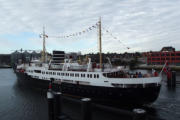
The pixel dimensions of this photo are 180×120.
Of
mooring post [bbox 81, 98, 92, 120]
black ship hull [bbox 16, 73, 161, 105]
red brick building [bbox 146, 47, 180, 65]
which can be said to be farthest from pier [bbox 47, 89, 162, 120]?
red brick building [bbox 146, 47, 180, 65]

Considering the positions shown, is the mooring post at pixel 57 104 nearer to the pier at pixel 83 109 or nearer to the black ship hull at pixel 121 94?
the pier at pixel 83 109

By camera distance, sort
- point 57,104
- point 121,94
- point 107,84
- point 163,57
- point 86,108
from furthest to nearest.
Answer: point 163,57 → point 107,84 → point 121,94 → point 57,104 → point 86,108

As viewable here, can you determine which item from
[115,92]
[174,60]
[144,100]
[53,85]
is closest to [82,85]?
[115,92]

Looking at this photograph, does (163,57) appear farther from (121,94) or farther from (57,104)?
(57,104)

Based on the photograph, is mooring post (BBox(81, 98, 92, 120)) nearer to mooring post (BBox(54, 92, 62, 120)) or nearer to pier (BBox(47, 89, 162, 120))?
pier (BBox(47, 89, 162, 120))

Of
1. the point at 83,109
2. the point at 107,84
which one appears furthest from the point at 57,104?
the point at 107,84

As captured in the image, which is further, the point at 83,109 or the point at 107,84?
the point at 107,84

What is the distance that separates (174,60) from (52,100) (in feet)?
332

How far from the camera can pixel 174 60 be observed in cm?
9200

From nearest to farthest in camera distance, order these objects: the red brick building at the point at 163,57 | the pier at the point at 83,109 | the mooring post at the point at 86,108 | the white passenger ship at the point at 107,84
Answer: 1. the pier at the point at 83,109
2. the mooring post at the point at 86,108
3. the white passenger ship at the point at 107,84
4. the red brick building at the point at 163,57

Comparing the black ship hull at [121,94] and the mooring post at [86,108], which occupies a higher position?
the mooring post at [86,108]

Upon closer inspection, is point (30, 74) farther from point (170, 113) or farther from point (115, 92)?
point (170, 113)

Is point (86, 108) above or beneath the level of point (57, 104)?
above

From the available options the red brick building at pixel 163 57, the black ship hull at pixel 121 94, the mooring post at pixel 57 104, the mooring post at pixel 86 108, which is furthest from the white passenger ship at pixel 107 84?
the red brick building at pixel 163 57
